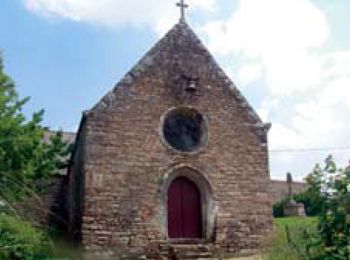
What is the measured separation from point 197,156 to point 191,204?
1615mm

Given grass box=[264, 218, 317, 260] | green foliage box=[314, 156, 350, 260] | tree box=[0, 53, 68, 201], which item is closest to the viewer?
green foliage box=[314, 156, 350, 260]

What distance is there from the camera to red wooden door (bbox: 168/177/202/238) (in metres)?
20.0

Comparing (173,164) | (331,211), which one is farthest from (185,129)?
(331,211)

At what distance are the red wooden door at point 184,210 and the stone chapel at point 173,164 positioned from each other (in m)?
0.03

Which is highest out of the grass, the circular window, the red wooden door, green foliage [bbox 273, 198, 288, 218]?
the circular window

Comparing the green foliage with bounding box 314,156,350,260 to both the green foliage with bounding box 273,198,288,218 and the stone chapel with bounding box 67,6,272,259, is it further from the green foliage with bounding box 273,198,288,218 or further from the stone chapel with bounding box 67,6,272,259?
the green foliage with bounding box 273,198,288,218

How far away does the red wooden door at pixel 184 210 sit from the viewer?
65.7 feet

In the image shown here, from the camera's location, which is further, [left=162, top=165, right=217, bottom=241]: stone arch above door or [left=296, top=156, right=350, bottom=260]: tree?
[left=162, top=165, right=217, bottom=241]: stone arch above door

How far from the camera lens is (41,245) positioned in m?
17.5

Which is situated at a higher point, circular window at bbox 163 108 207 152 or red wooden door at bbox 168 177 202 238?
circular window at bbox 163 108 207 152

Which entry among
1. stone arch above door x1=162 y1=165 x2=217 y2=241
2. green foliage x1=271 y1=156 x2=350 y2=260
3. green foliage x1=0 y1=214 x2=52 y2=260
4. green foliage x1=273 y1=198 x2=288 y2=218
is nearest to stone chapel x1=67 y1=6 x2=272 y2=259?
stone arch above door x1=162 y1=165 x2=217 y2=241

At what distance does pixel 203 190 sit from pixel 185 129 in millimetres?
2110

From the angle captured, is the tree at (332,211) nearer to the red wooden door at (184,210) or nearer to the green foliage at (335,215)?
the green foliage at (335,215)

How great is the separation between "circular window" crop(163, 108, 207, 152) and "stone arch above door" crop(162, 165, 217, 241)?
0.72m
